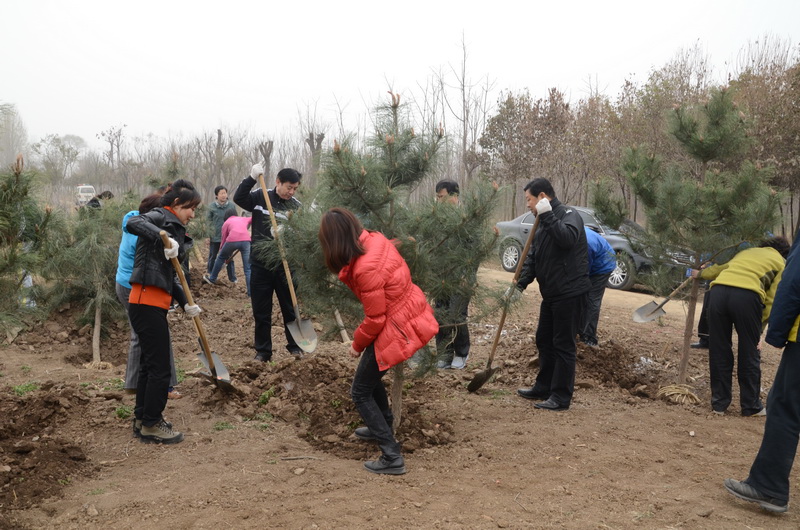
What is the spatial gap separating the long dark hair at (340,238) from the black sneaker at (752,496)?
235 cm

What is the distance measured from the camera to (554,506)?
310 cm

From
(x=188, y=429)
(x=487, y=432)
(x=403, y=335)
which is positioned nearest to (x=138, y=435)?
(x=188, y=429)

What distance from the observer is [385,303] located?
3.24m

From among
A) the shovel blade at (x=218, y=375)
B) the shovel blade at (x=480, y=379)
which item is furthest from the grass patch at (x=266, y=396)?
the shovel blade at (x=480, y=379)

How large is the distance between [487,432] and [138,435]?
2297 mm

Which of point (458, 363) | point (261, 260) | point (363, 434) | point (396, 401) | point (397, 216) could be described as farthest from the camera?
point (458, 363)

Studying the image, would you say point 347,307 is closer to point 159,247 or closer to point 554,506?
point 159,247

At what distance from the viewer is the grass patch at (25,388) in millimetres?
4700

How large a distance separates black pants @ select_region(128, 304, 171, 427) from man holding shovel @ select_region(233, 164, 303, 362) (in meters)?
1.44

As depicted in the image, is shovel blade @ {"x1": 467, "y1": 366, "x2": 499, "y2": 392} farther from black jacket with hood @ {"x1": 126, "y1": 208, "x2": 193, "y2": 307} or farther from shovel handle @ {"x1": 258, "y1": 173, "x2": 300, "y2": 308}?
black jacket with hood @ {"x1": 126, "y1": 208, "x2": 193, "y2": 307}

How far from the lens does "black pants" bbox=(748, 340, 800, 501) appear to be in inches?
122

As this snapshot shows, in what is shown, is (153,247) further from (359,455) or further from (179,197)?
(359,455)

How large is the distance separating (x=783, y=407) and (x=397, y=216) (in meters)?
2.34

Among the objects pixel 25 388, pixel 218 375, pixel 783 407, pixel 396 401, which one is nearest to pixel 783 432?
pixel 783 407
